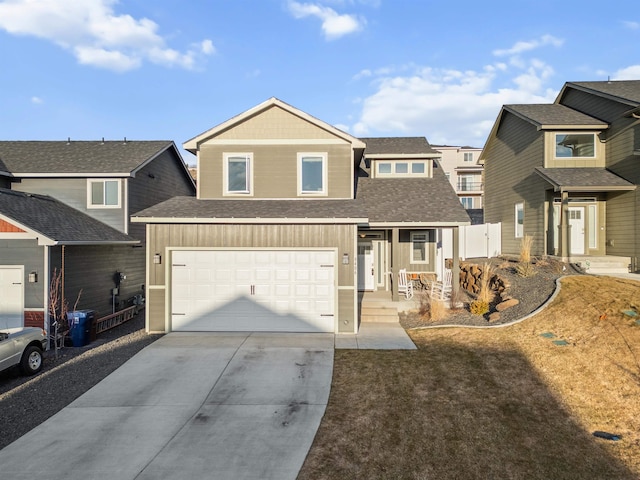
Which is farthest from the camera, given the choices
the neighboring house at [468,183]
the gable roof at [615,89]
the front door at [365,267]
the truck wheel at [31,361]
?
the neighboring house at [468,183]

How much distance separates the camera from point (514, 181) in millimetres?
20547

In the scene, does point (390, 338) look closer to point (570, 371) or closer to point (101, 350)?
point (570, 371)

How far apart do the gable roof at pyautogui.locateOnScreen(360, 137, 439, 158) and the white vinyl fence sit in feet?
19.8

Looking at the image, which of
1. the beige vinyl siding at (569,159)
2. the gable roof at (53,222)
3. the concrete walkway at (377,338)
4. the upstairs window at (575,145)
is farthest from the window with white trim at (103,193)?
the upstairs window at (575,145)

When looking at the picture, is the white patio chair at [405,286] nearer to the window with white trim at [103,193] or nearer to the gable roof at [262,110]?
Result: the gable roof at [262,110]

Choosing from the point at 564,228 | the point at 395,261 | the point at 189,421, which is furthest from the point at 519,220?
the point at 189,421

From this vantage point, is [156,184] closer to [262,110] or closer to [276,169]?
[262,110]

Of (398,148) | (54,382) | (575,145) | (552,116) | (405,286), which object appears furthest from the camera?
(552,116)

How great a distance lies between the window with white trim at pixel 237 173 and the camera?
1337cm

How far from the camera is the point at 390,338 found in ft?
34.6

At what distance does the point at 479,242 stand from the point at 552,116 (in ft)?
23.7

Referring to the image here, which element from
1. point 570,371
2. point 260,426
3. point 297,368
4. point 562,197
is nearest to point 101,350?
point 297,368

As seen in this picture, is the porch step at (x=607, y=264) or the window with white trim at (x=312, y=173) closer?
the window with white trim at (x=312, y=173)

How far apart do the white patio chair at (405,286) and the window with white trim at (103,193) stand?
41.0 ft
